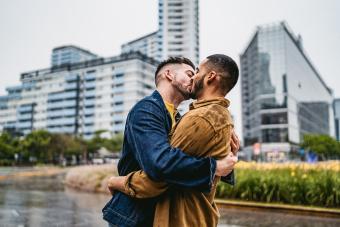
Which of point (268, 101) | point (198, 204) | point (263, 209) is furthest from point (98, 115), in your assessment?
point (198, 204)

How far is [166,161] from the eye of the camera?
5.47 feet

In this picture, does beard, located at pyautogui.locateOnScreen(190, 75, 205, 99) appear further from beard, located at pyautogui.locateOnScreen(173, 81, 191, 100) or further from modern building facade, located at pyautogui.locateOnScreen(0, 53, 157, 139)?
modern building facade, located at pyautogui.locateOnScreen(0, 53, 157, 139)

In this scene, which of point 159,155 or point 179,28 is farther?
point 179,28

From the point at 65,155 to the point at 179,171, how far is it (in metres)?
78.8

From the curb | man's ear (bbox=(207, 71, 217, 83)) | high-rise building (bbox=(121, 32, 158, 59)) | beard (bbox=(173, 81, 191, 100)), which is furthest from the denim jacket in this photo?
high-rise building (bbox=(121, 32, 158, 59))

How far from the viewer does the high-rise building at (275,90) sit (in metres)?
93.9

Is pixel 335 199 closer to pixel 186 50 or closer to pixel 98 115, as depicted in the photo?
pixel 98 115

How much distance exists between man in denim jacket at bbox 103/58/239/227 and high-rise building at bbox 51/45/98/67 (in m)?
177

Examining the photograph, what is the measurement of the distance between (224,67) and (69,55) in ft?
604

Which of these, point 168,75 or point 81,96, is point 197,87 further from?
point 81,96

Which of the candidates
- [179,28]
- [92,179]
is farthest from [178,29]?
[92,179]

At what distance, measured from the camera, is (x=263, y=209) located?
9.64m

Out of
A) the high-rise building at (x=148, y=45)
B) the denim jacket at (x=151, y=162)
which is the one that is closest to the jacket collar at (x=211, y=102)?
the denim jacket at (x=151, y=162)

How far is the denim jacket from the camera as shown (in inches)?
66.2
